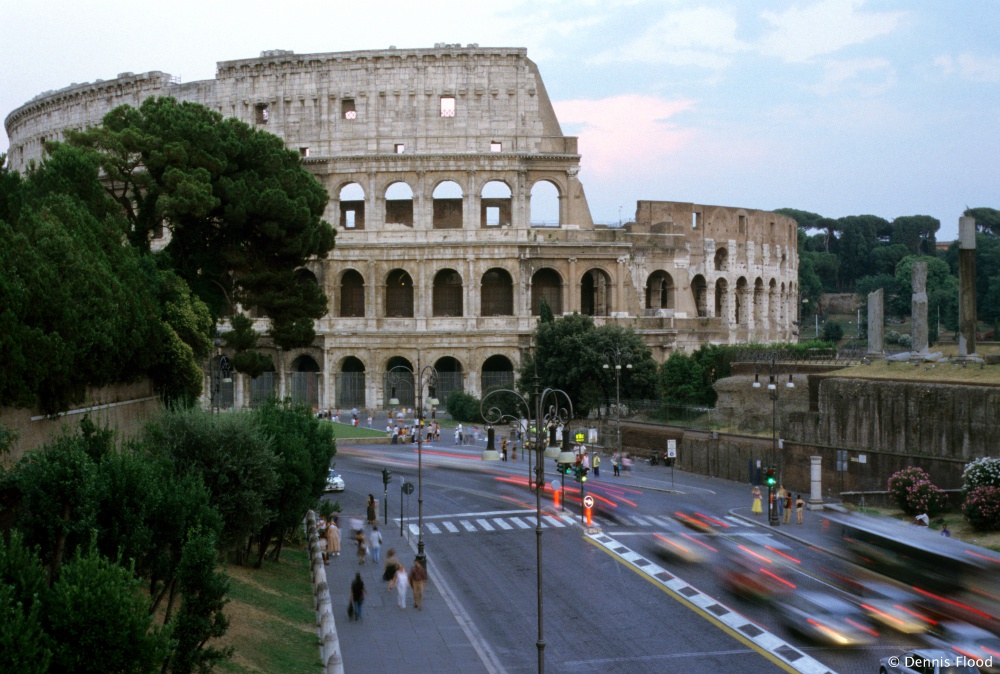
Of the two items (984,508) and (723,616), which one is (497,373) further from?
(723,616)

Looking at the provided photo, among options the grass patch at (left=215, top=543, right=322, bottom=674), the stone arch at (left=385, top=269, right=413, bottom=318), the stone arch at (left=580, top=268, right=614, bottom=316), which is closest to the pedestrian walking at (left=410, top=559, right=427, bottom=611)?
the grass patch at (left=215, top=543, right=322, bottom=674)

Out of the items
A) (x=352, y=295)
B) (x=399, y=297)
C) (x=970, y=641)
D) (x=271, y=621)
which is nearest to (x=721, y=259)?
(x=399, y=297)

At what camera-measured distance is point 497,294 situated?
62.2 metres

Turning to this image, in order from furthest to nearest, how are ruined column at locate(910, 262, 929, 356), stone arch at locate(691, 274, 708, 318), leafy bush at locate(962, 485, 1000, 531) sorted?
1. stone arch at locate(691, 274, 708, 318)
2. ruined column at locate(910, 262, 929, 356)
3. leafy bush at locate(962, 485, 1000, 531)

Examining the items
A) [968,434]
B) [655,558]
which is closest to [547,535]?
[655,558]

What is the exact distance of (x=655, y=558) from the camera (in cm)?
2558

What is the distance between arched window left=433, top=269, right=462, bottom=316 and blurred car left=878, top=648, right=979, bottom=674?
47046 mm

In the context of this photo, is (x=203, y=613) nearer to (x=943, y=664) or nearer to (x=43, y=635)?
(x=43, y=635)

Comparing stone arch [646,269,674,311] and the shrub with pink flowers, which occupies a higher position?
stone arch [646,269,674,311]

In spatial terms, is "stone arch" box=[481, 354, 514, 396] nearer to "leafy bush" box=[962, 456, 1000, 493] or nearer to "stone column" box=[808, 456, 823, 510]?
"stone column" box=[808, 456, 823, 510]

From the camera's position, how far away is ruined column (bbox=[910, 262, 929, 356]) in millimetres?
39312

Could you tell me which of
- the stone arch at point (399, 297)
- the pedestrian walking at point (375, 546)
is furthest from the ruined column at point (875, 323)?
the stone arch at point (399, 297)

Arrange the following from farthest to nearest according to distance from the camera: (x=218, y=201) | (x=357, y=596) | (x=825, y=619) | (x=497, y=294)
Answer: (x=497, y=294) → (x=218, y=201) → (x=825, y=619) → (x=357, y=596)

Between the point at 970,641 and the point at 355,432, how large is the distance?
3554cm
